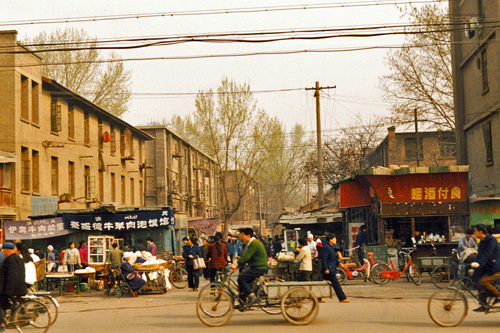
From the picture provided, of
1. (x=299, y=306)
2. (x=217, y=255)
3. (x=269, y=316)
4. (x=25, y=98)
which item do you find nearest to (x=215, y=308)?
(x=299, y=306)

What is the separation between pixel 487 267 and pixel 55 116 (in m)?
29.9

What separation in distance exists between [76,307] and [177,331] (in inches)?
285

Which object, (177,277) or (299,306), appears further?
(177,277)

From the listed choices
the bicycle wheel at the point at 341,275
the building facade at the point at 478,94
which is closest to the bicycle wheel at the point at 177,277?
the bicycle wheel at the point at 341,275

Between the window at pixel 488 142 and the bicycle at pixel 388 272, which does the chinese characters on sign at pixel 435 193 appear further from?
the window at pixel 488 142

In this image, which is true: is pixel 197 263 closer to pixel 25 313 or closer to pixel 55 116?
pixel 25 313

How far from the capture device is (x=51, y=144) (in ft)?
115

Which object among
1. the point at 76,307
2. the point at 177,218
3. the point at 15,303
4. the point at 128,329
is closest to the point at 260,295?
the point at 128,329

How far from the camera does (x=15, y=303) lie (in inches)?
Answer: 448

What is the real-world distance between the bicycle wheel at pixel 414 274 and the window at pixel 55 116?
22965mm

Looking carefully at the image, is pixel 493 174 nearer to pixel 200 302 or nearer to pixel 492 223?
pixel 492 223

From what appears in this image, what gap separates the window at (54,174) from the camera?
119 ft

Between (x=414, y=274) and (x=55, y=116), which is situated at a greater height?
(x=55, y=116)

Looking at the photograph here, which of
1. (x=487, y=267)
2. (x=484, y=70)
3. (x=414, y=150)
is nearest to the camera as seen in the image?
(x=487, y=267)
